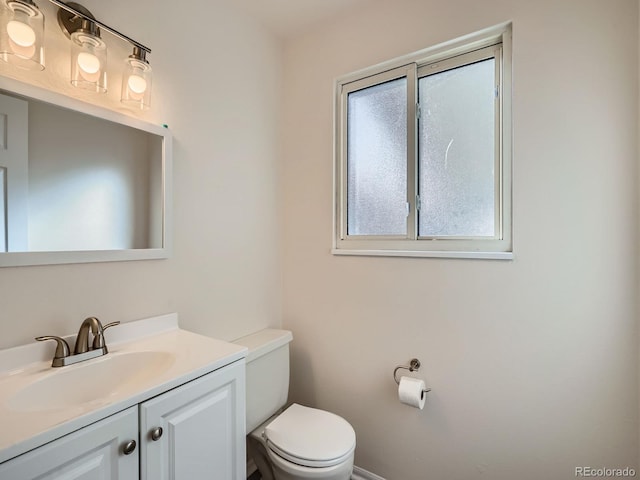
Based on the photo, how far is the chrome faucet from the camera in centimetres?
99

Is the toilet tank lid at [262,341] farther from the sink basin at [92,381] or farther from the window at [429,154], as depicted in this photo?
the window at [429,154]

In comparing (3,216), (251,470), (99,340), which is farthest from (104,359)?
(251,470)

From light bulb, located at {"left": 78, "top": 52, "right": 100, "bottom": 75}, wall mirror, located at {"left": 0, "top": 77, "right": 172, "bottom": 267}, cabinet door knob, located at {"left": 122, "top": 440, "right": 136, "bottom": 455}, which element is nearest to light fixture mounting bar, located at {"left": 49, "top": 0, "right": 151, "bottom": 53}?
light bulb, located at {"left": 78, "top": 52, "right": 100, "bottom": 75}

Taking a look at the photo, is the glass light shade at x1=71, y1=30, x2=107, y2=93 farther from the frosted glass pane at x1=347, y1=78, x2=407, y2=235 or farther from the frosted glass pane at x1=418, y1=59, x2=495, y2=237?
the frosted glass pane at x1=418, y1=59, x2=495, y2=237

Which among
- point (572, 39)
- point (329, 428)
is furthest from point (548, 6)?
point (329, 428)

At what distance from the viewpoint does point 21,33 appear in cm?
94

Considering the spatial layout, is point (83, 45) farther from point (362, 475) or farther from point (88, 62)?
point (362, 475)

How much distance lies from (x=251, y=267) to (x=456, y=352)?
1.15 meters

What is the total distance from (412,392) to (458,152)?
1162 mm

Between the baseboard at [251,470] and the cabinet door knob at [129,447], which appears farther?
the baseboard at [251,470]

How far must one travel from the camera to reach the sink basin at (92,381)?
0.87 meters

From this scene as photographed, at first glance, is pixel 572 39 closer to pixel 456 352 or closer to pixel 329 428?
pixel 456 352

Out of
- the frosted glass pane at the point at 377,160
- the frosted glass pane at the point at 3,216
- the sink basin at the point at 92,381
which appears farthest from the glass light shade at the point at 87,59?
the frosted glass pane at the point at 377,160

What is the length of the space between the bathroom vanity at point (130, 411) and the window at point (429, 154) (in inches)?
38.2
